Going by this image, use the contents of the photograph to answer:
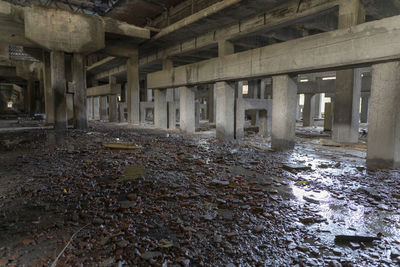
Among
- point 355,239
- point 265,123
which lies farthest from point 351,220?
point 265,123

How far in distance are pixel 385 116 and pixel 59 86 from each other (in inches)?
487

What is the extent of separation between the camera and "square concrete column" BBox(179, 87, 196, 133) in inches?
447

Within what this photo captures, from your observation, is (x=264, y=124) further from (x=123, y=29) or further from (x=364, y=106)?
(x=364, y=106)

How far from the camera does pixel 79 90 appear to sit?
11.9 m

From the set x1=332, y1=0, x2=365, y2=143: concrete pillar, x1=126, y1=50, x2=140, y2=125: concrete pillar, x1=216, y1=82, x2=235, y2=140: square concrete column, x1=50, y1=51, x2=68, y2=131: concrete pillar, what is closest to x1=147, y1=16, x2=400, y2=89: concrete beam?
x1=216, y1=82, x2=235, y2=140: square concrete column

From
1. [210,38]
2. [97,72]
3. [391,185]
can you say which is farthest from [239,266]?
[97,72]

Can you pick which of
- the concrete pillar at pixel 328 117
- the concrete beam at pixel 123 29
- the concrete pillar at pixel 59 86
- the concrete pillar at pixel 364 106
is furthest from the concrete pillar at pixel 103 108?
the concrete pillar at pixel 364 106

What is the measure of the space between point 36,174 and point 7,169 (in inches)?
33.4

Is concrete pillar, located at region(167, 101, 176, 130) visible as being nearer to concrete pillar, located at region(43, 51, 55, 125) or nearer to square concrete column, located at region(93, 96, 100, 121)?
concrete pillar, located at region(43, 51, 55, 125)

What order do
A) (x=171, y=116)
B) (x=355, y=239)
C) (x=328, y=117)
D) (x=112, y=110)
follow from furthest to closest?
(x=112, y=110), (x=171, y=116), (x=328, y=117), (x=355, y=239)

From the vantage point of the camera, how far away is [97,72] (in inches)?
974

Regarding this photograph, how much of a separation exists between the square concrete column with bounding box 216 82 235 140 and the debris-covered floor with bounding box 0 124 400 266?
3939mm

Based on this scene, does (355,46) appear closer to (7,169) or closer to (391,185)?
(391,185)

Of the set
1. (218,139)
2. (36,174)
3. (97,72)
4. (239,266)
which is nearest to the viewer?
(239,266)
